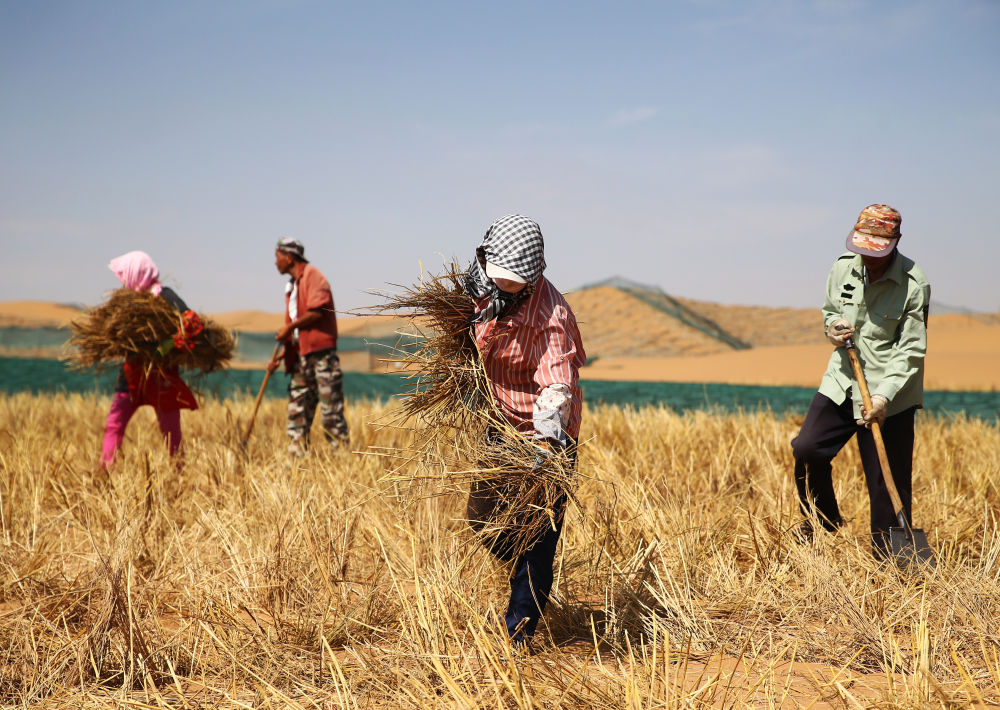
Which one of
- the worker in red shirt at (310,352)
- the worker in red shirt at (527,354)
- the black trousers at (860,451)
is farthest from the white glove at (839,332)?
the worker in red shirt at (310,352)

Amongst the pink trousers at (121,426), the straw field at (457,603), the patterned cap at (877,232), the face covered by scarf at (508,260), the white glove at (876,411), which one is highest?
the patterned cap at (877,232)

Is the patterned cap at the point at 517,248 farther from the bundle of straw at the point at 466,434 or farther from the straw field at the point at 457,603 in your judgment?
the straw field at the point at 457,603

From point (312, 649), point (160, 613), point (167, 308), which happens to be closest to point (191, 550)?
point (160, 613)

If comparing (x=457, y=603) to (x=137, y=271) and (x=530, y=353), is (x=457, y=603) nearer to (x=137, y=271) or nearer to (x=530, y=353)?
(x=530, y=353)

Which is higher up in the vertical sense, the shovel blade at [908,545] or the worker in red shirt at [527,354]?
the worker in red shirt at [527,354]

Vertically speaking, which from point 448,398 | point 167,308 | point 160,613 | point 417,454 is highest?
point 167,308

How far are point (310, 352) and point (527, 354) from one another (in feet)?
11.2

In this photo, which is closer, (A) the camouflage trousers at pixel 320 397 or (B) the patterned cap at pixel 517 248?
(B) the patterned cap at pixel 517 248

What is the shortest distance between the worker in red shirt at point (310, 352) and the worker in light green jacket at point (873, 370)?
338 centimetres

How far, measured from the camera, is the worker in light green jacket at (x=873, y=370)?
3.22 meters

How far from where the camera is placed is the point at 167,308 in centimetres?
517

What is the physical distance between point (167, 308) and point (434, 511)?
3.00 metres

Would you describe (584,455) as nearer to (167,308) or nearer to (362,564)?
(362,564)

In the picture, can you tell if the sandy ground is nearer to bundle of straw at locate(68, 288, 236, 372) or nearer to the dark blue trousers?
bundle of straw at locate(68, 288, 236, 372)
